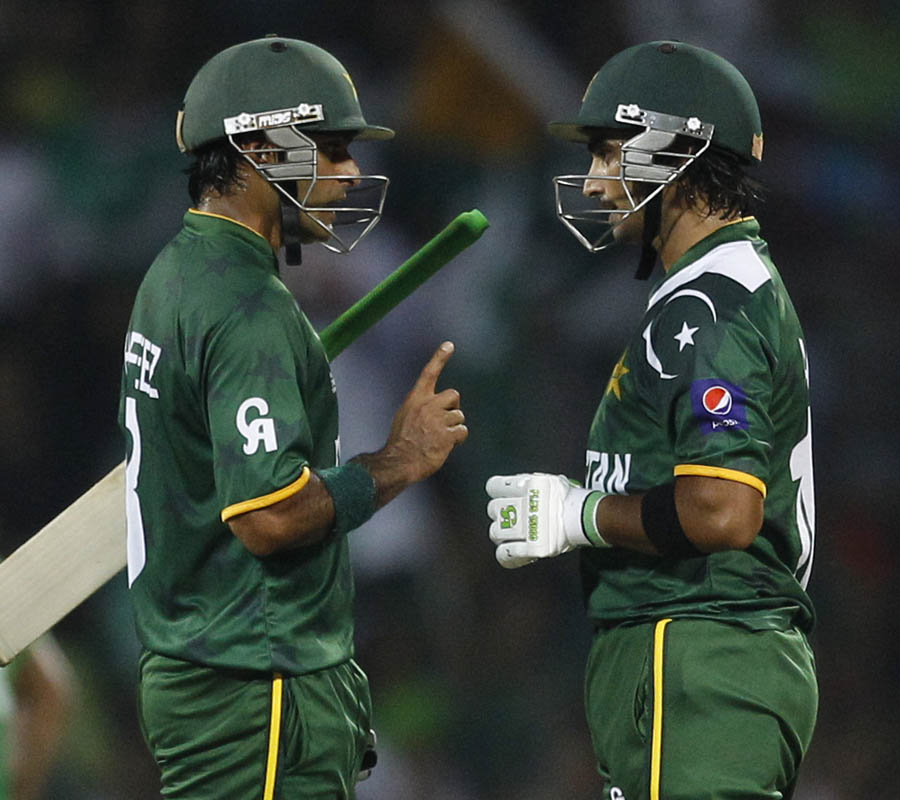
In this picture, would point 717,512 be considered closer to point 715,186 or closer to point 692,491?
point 692,491

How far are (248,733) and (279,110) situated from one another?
0.90 metres

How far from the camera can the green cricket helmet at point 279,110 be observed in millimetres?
2324

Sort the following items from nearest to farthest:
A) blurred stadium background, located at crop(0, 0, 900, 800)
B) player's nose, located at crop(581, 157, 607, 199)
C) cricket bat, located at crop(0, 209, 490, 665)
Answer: player's nose, located at crop(581, 157, 607, 199) < cricket bat, located at crop(0, 209, 490, 665) < blurred stadium background, located at crop(0, 0, 900, 800)

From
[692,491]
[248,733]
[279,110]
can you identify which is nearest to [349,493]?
[248,733]

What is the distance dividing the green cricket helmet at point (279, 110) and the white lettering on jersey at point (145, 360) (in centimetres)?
28

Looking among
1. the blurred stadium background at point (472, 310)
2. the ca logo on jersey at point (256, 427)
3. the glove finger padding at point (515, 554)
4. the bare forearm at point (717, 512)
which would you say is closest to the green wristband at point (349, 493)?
the ca logo on jersey at point (256, 427)

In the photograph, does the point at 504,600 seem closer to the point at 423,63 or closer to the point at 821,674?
the point at 821,674

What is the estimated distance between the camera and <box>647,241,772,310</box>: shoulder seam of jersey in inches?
85.5

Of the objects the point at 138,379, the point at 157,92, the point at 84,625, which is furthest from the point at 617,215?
the point at 84,625

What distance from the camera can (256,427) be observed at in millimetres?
2090

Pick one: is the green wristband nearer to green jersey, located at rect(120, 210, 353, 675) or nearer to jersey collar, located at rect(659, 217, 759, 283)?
green jersey, located at rect(120, 210, 353, 675)

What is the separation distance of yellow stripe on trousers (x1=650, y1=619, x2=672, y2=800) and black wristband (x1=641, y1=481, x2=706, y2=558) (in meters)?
0.12

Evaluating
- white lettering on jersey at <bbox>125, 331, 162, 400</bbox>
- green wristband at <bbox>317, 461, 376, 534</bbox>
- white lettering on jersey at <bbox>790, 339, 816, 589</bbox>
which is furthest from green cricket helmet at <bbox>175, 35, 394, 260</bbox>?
white lettering on jersey at <bbox>790, 339, 816, 589</bbox>

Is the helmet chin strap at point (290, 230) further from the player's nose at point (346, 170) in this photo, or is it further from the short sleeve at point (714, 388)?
the short sleeve at point (714, 388)
